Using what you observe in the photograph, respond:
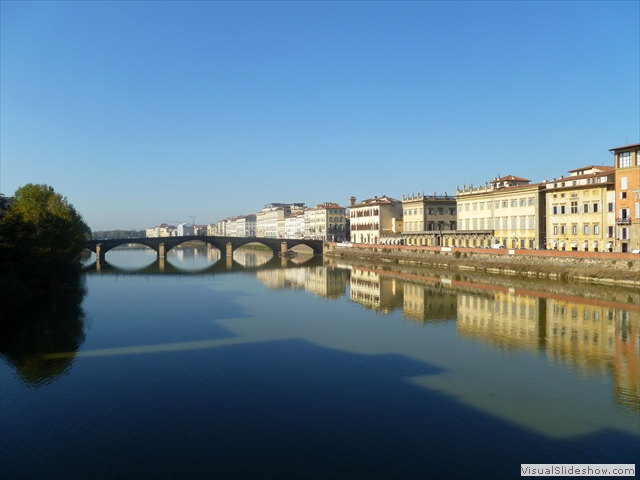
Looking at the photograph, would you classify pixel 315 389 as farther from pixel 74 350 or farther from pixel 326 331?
pixel 74 350

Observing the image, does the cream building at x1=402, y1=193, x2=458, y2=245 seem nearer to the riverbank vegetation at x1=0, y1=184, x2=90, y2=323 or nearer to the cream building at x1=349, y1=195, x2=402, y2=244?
the cream building at x1=349, y1=195, x2=402, y2=244

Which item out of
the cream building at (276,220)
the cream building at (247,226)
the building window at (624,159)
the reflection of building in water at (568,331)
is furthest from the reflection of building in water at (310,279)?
the cream building at (247,226)

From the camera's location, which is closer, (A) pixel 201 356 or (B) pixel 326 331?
(A) pixel 201 356

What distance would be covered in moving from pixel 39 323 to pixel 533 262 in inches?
1527

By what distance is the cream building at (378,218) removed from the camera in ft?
266

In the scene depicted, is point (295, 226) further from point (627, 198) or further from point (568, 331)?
point (568, 331)

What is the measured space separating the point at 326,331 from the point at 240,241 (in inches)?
2524

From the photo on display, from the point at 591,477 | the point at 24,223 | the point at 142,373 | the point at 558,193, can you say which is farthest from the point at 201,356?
the point at 558,193

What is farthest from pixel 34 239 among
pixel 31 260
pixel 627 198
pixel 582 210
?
pixel 582 210

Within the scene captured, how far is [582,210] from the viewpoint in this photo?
149ft

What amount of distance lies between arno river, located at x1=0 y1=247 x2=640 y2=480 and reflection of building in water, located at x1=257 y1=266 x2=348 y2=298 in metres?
11.7

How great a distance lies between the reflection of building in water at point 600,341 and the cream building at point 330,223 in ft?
254

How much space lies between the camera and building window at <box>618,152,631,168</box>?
39.2 meters

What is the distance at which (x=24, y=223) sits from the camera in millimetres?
33375
